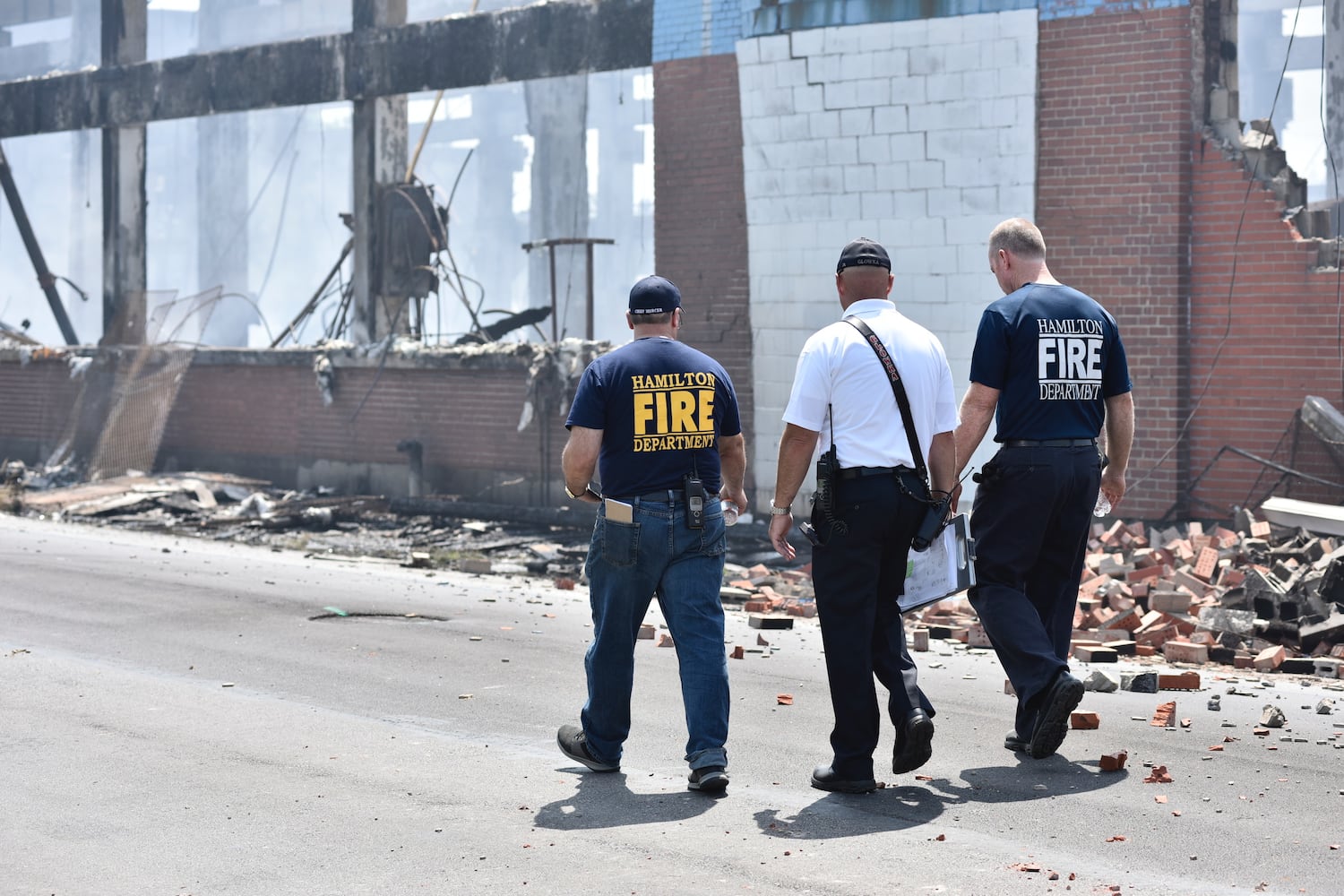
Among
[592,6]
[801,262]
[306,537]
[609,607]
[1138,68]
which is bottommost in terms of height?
[306,537]

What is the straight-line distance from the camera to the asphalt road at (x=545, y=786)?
422 centimetres

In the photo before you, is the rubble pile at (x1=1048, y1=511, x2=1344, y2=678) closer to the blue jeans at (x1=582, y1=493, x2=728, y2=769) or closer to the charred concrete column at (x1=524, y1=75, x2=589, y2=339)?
the blue jeans at (x1=582, y1=493, x2=728, y2=769)

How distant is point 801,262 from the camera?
13.7 m

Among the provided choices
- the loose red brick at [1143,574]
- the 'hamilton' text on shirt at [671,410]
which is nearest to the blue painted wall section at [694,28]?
the loose red brick at [1143,574]

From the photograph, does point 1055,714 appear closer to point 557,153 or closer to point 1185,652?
point 1185,652

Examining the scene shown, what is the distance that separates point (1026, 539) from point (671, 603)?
4.52 ft

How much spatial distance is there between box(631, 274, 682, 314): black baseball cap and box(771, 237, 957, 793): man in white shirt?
56 centimetres

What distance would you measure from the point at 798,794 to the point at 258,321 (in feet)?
159

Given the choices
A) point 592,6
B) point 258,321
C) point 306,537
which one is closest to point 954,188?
point 592,6

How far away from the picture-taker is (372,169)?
1770 centimetres

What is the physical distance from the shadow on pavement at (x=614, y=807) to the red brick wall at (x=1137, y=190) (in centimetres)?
790

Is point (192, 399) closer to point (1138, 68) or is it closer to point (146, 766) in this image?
point (1138, 68)

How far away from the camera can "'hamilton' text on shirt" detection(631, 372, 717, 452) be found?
5121 millimetres

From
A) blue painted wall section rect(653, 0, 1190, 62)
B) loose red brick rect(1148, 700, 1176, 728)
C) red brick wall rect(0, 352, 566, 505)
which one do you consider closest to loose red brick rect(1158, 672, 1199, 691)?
loose red brick rect(1148, 700, 1176, 728)
